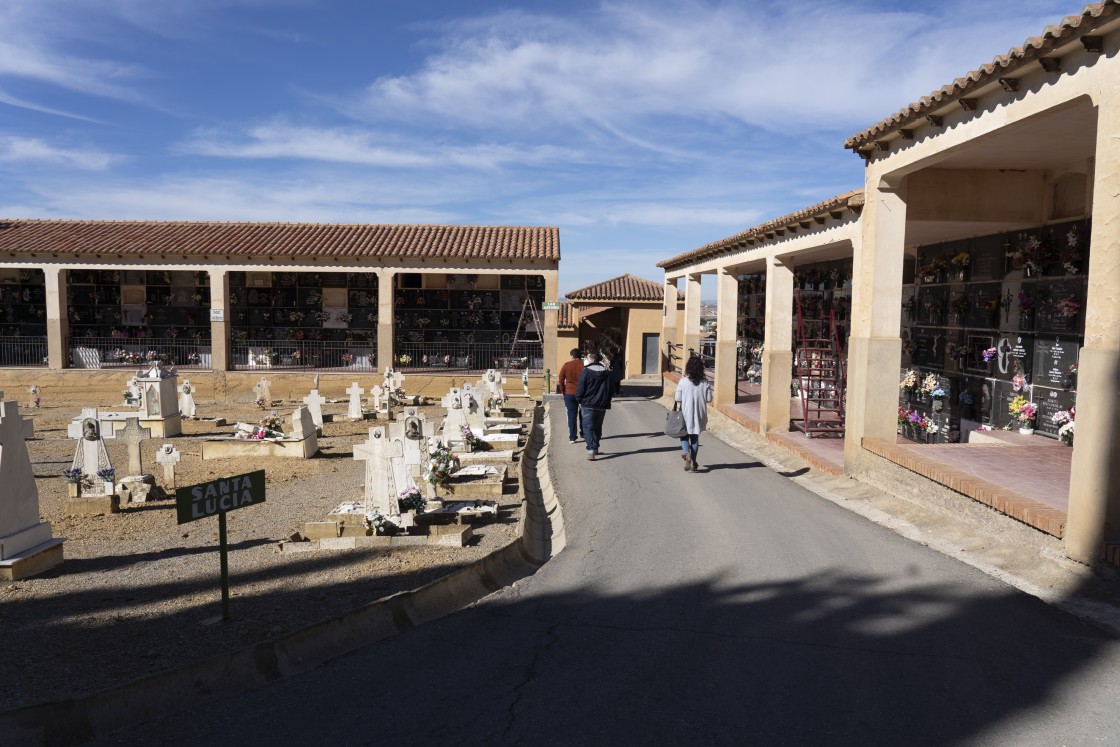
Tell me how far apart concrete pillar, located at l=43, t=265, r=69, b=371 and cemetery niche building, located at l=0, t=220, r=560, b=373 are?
40 centimetres

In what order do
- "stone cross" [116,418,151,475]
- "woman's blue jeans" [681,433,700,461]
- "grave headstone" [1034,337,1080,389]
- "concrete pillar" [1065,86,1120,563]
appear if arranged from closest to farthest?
"concrete pillar" [1065,86,1120,563] → "grave headstone" [1034,337,1080,389] → "woman's blue jeans" [681,433,700,461] → "stone cross" [116,418,151,475]

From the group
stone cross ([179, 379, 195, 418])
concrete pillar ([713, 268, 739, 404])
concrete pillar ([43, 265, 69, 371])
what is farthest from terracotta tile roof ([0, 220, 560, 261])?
concrete pillar ([713, 268, 739, 404])

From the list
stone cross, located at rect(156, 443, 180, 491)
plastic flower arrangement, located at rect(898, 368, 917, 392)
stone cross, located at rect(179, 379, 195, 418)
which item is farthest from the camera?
stone cross, located at rect(179, 379, 195, 418)

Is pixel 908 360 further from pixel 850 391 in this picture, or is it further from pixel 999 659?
pixel 999 659

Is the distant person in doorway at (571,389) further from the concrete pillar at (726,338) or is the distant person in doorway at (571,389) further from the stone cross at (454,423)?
the concrete pillar at (726,338)

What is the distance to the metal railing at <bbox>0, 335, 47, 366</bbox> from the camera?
81.5ft

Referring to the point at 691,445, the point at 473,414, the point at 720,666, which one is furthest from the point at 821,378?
the point at 720,666

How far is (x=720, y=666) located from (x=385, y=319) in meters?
20.1

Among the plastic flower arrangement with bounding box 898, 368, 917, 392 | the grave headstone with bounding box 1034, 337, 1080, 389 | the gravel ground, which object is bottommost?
the gravel ground

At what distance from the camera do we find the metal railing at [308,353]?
24875 millimetres

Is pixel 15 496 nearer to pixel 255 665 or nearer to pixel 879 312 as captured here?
pixel 255 665

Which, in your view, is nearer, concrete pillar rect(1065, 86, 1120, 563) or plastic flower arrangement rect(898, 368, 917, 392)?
concrete pillar rect(1065, 86, 1120, 563)

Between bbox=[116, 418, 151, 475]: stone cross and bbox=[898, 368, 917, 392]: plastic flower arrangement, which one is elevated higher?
bbox=[898, 368, 917, 392]: plastic flower arrangement

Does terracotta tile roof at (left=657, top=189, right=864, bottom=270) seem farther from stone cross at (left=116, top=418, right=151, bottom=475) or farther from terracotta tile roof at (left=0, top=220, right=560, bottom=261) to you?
stone cross at (left=116, top=418, right=151, bottom=475)
